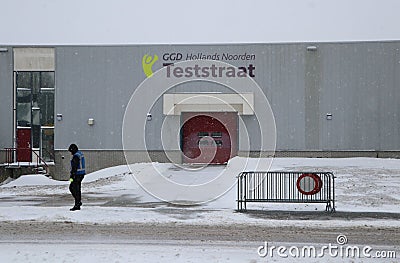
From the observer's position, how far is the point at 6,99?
3491 cm

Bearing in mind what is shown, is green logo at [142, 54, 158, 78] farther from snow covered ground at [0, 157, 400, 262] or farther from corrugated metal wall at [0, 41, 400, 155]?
snow covered ground at [0, 157, 400, 262]

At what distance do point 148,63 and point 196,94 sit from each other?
132 inches

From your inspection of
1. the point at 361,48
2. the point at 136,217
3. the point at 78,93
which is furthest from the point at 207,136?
the point at 136,217

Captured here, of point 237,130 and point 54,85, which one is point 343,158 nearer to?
point 237,130

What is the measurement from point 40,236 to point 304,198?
818 centimetres

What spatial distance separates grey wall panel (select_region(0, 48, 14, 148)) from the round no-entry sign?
22.5 m

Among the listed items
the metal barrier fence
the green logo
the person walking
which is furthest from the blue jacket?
the green logo

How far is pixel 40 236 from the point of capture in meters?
12.6

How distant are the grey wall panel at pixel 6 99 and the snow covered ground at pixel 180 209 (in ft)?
23.7

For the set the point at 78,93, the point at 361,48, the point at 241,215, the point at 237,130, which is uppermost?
the point at 361,48

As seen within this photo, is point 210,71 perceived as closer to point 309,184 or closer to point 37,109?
point 37,109

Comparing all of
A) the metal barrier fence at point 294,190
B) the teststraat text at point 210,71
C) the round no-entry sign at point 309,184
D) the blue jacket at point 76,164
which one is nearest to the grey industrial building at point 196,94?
the teststraat text at point 210,71

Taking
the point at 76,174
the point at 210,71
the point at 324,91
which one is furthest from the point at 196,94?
the point at 76,174

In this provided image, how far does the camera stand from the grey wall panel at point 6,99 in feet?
114
